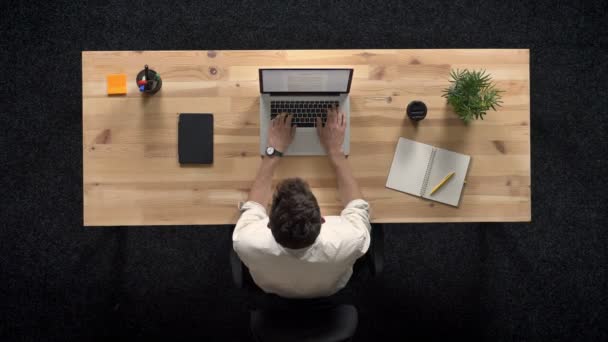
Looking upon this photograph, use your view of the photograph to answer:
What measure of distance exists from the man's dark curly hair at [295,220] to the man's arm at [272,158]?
1.03ft

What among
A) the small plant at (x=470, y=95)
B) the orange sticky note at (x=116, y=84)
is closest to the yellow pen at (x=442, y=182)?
the small plant at (x=470, y=95)

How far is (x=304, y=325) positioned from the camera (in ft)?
3.51

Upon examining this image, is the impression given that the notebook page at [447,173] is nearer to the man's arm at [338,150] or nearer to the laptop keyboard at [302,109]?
the man's arm at [338,150]

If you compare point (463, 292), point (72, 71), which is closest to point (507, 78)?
point (463, 292)

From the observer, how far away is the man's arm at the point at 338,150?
1.31m

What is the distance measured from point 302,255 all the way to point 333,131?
1.60ft

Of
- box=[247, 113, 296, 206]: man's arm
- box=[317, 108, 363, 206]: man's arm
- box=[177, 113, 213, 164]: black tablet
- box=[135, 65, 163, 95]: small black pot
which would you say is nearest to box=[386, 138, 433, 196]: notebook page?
box=[317, 108, 363, 206]: man's arm

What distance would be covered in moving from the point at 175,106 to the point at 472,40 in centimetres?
164

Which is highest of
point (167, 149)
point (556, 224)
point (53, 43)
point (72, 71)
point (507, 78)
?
point (53, 43)

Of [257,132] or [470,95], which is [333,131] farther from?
[470,95]

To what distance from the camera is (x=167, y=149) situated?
134 centimetres

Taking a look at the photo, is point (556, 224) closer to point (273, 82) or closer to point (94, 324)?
point (273, 82)

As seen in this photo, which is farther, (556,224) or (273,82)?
(556,224)

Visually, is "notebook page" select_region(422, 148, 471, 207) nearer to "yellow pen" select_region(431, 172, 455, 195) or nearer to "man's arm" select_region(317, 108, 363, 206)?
"yellow pen" select_region(431, 172, 455, 195)
